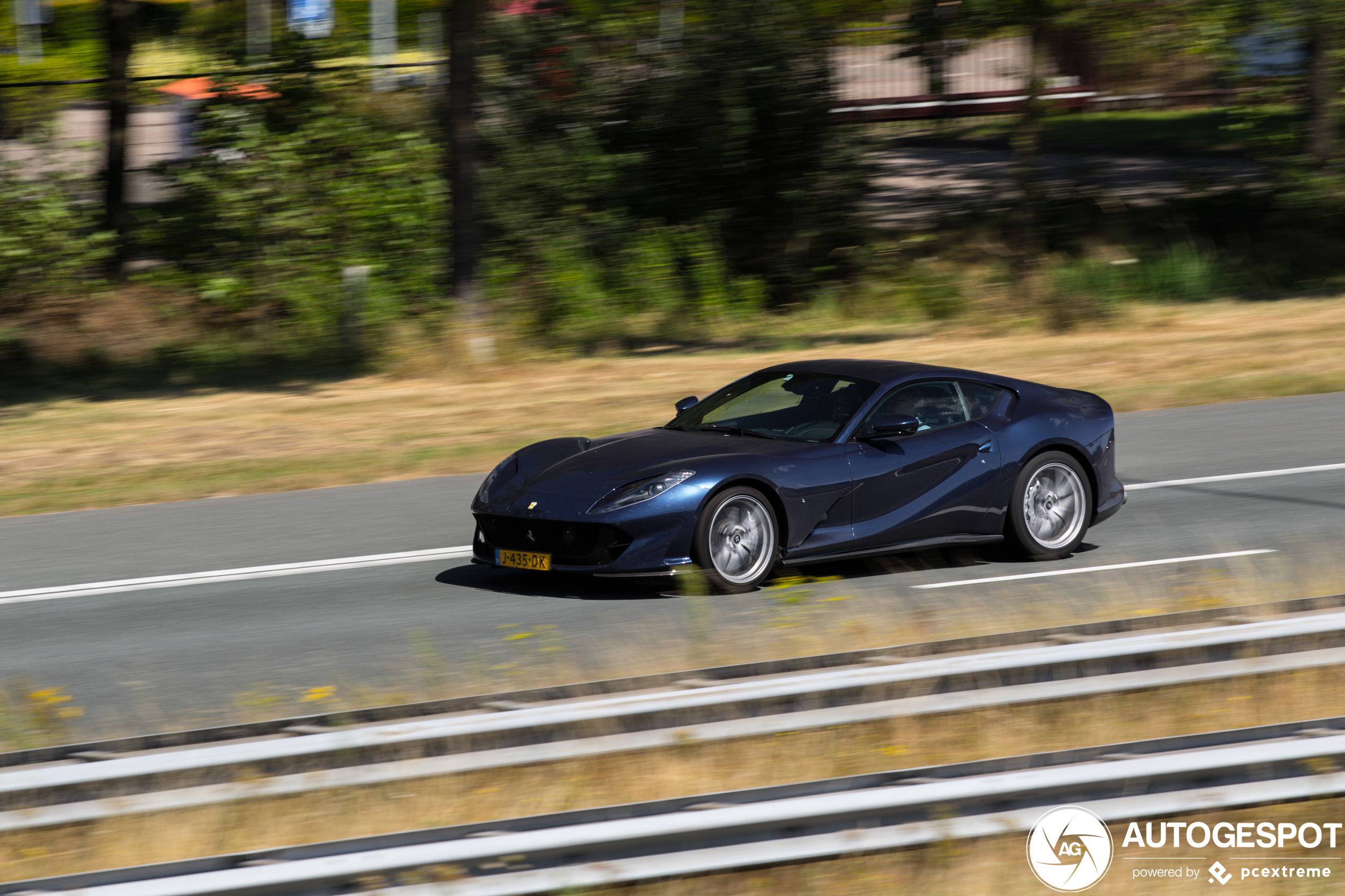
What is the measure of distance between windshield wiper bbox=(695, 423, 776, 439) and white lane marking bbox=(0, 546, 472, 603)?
6.12 ft

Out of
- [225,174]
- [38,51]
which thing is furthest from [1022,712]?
[38,51]

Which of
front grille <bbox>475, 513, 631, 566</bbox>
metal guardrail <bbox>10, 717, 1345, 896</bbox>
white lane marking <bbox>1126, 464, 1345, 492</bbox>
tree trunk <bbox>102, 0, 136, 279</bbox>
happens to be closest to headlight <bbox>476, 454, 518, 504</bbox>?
front grille <bbox>475, 513, 631, 566</bbox>

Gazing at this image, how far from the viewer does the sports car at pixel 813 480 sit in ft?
27.8

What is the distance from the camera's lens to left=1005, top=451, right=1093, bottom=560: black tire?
9547 millimetres

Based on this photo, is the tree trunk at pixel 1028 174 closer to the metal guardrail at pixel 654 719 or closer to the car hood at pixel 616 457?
the car hood at pixel 616 457

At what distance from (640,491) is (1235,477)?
5.81 m

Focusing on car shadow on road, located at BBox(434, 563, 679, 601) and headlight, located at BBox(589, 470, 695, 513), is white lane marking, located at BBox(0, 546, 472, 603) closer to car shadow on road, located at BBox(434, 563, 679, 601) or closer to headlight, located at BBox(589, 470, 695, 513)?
car shadow on road, located at BBox(434, 563, 679, 601)

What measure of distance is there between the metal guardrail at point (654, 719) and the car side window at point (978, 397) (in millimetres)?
3173

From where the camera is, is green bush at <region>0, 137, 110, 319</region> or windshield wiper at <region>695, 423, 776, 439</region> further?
green bush at <region>0, 137, 110, 319</region>

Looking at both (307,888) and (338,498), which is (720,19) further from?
(307,888)

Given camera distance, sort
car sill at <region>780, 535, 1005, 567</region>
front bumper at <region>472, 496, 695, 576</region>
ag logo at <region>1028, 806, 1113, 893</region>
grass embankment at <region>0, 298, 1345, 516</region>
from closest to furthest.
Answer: ag logo at <region>1028, 806, 1113, 893</region> < front bumper at <region>472, 496, 695, 576</region> < car sill at <region>780, 535, 1005, 567</region> < grass embankment at <region>0, 298, 1345, 516</region>

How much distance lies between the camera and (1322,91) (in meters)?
23.2

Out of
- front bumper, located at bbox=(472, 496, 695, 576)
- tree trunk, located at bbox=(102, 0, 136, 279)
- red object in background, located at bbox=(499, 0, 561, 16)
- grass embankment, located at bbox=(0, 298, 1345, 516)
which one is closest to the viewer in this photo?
front bumper, located at bbox=(472, 496, 695, 576)

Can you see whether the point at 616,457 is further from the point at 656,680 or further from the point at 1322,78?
the point at 1322,78
